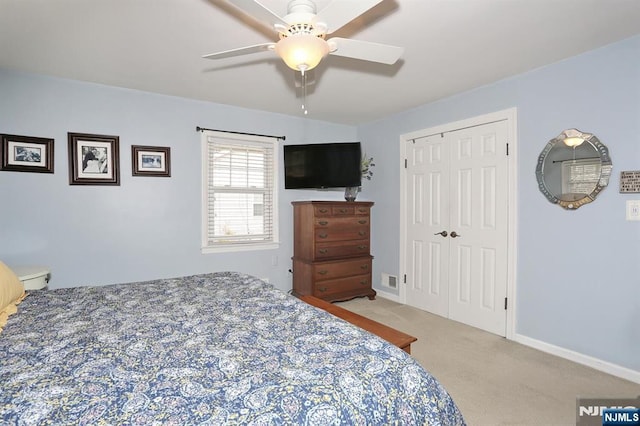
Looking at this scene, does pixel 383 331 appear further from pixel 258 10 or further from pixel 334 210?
pixel 334 210

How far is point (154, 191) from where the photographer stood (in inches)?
139

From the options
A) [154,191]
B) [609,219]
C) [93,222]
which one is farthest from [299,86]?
[609,219]

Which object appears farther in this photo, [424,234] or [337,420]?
[424,234]

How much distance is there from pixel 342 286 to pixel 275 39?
288cm

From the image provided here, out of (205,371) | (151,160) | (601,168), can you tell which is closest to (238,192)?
(151,160)

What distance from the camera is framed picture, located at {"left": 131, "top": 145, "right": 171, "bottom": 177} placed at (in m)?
3.43

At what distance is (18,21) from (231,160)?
7.03 feet

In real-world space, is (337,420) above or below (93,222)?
below

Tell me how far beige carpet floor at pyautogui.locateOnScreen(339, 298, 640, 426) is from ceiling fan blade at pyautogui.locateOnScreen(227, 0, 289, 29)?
2.42 m

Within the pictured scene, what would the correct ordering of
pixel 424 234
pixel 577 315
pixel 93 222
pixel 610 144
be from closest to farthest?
pixel 610 144, pixel 577 315, pixel 93 222, pixel 424 234

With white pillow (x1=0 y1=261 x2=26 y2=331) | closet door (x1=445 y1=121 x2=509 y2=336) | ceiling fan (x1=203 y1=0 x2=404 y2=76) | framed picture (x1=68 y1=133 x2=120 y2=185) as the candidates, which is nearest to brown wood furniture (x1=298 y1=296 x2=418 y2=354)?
ceiling fan (x1=203 y1=0 x2=404 y2=76)

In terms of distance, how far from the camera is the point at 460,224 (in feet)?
11.6

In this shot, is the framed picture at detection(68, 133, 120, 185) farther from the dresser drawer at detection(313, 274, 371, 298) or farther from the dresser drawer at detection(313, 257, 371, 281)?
the dresser drawer at detection(313, 274, 371, 298)

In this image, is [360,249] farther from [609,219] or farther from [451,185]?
[609,219]
